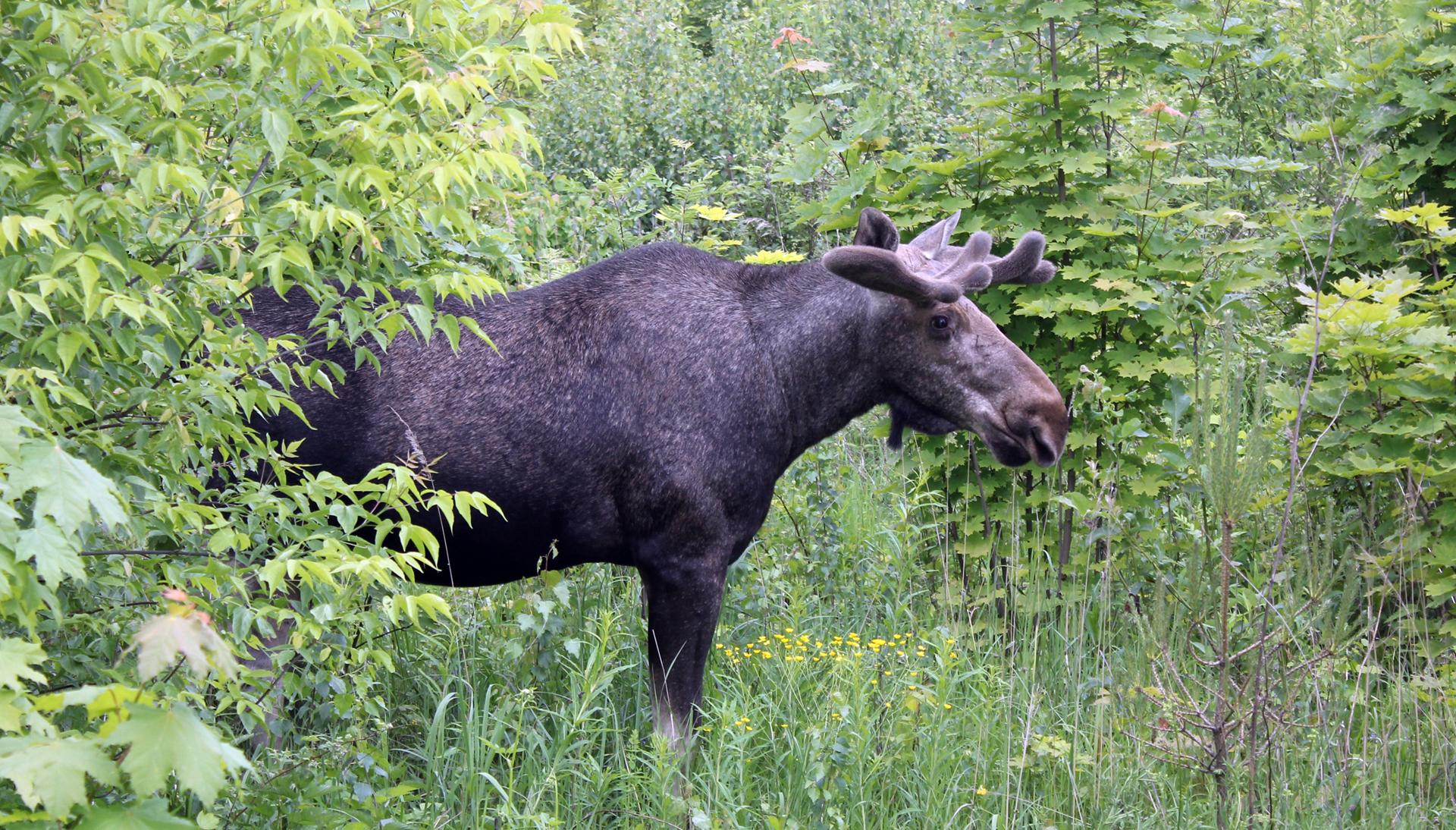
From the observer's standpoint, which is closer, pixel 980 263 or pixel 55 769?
pixel 55 769

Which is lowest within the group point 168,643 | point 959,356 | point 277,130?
point 959,356

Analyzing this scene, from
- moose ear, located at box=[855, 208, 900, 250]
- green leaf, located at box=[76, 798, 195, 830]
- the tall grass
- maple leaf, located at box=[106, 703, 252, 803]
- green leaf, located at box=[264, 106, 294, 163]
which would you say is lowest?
the tall grass

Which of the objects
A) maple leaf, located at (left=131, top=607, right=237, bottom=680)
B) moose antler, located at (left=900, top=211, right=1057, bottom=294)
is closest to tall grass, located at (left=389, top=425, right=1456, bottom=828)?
moose antler, located at (left=900, top=211, right=1057, bottom=294)

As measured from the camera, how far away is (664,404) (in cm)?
532

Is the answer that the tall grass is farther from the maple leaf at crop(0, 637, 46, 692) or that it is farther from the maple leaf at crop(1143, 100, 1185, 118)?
the maple leaf at crop(0, 637, 46, 692)

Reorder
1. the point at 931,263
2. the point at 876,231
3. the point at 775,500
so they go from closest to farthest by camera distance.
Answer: the point at 876,231, the point at 931,263, the point at 775,500

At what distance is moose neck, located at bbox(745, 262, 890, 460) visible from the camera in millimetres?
5551

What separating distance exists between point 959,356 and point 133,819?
3.89 metres

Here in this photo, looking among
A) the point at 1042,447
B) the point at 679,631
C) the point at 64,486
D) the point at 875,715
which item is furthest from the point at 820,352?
the point at 64,486

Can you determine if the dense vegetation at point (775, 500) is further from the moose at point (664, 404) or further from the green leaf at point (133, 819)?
the moose at point (664, 404)

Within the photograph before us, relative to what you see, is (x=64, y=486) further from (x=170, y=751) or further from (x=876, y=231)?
(x=876, y=231)

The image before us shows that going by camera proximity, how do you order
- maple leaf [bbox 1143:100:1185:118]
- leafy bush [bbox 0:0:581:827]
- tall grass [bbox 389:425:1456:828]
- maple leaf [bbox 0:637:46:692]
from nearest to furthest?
maple leaf [bbox 0:637:46:692] → leafy bush [bbox 0:0:581:827] → tall grass [bbox 389:425:1456:828] → maple leaf [bbox 1143:100:1185:118]

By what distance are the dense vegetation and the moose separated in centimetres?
26

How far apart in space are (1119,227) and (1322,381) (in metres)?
1.18
